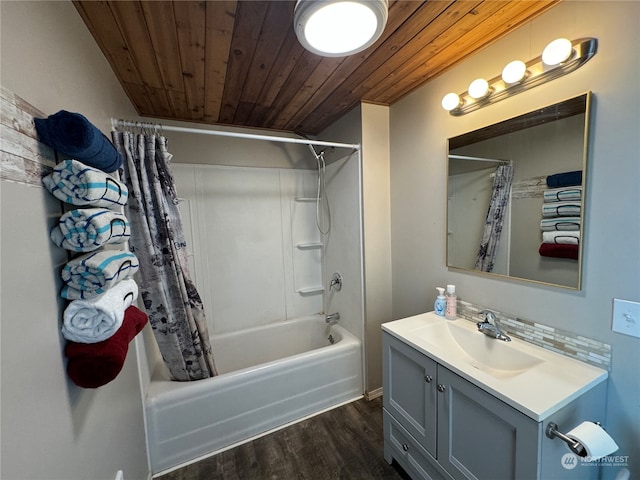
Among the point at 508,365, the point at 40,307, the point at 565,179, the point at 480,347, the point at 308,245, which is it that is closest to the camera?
the point at 40,307

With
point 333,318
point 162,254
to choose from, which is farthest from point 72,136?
point 333,318

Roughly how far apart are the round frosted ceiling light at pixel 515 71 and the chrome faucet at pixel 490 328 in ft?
3.77

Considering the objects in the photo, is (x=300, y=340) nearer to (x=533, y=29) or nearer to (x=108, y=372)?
(x=108, y=372)

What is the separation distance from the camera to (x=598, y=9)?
0.97 meters

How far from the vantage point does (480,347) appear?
136 cm

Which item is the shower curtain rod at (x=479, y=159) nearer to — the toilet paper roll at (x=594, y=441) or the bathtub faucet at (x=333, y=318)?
the toilet paper roll at (x=594, y=441)

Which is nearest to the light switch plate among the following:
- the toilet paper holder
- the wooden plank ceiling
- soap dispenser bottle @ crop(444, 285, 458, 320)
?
the toilet paper holder

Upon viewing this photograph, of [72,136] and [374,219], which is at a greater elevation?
[72,136]

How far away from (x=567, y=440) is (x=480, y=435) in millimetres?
296

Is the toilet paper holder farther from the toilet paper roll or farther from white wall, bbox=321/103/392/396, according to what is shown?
white wall, bbox=321/103/392/396

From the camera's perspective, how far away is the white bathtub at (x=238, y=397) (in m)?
1.60

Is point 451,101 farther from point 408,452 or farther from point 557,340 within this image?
point 408,452

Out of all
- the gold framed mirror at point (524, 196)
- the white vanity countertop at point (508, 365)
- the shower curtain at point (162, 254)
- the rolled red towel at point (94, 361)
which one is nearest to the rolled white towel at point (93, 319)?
the rolled red towel at point (94, 361)

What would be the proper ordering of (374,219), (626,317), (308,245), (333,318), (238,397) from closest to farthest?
(626,317)
(238,397)
(374,219)
(333,318)
(308,245)
